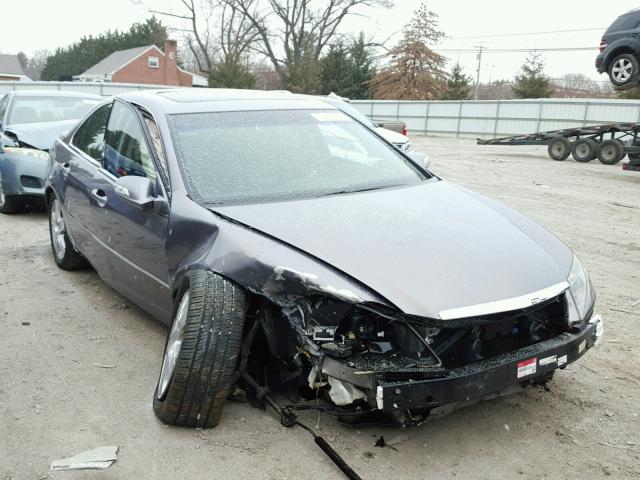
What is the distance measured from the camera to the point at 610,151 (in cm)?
1577

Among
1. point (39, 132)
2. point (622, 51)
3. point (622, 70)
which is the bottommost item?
point (39, 132)

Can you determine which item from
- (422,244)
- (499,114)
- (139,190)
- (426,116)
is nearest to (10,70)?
(426,116)

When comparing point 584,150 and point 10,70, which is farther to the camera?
point 10,70

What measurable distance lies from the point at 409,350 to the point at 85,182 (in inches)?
121

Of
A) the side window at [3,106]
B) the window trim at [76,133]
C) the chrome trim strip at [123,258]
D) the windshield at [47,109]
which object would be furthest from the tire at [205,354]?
the side window at [3,106]

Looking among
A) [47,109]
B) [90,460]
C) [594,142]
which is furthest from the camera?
[594,142]

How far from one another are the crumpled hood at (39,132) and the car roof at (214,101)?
395 cm

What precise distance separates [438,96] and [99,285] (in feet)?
132

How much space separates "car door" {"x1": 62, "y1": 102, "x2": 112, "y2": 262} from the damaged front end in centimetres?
215

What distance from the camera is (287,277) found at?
9.01 feet

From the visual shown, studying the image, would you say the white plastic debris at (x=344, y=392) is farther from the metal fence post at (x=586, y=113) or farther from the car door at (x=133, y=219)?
the metal fence post at (x=586, y=113)

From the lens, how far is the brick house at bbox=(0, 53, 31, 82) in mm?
66562

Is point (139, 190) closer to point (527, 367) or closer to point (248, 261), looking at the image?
point (248, 261)


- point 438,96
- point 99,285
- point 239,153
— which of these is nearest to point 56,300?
point 99,285
